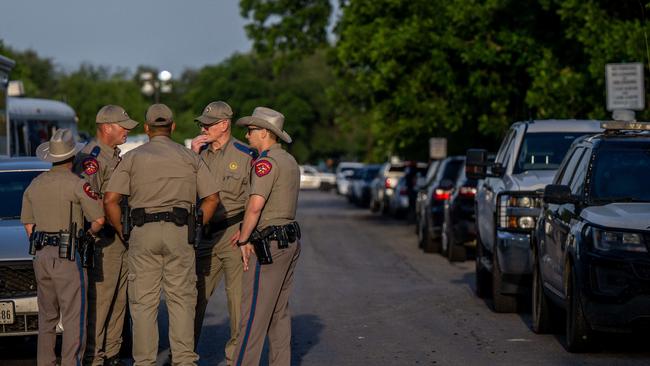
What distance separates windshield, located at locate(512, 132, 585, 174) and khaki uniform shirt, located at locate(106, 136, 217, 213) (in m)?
6.88

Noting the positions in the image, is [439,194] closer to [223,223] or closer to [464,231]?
[464,231]

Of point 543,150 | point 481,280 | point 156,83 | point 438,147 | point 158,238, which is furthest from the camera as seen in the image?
point 438,147

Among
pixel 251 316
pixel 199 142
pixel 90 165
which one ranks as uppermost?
pixel 199 142

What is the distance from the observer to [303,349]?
12.5 m

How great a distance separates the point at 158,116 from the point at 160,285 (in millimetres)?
1212

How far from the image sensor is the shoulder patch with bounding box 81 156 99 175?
36.4ft

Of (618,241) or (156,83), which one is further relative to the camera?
(156,83)

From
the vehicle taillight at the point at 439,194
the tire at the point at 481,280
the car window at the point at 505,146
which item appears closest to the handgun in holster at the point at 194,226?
the tire at the point at 481,280

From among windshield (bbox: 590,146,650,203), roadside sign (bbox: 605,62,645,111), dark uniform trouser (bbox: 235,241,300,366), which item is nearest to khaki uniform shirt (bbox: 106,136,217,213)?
dark uniform trouser (bbox: 235,241,300,366)

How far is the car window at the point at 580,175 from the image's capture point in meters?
12.6

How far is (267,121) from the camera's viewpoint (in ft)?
33.6

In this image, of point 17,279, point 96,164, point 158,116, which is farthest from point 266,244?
point 17,279

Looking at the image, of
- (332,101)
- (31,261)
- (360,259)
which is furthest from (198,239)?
(332,101)

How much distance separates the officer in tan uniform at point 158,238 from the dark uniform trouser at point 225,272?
69cm
